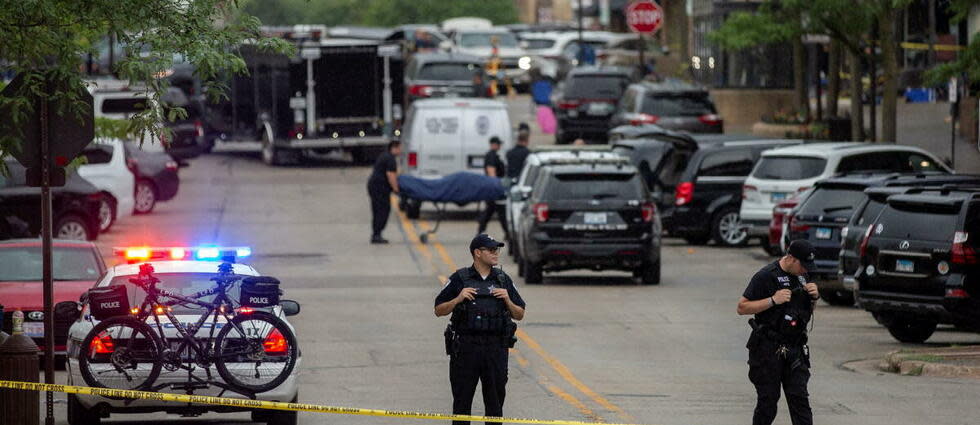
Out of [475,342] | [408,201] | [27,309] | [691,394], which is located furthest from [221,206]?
[475,342]

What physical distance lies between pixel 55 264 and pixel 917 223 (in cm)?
892

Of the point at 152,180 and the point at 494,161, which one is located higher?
the point at 494,161

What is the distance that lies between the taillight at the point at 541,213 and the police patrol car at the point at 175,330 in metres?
11.3

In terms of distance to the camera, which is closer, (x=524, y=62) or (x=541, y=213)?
(x=541, y=213)

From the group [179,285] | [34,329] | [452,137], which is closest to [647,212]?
[34,329]

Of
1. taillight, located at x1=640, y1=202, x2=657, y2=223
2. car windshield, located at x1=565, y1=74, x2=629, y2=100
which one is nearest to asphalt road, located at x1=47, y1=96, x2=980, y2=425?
taillight, located at x1=640, y1=202, x2=657, y2=223

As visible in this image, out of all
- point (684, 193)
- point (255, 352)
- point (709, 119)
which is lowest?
point (255, 352)

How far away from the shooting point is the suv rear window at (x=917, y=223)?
63.2 ft

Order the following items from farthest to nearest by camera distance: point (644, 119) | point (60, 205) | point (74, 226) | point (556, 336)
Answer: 1. point (644, 119)
2. point (74, 226)
3. point (60, 205)
4. point (556, 336)

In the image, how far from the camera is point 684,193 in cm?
3183

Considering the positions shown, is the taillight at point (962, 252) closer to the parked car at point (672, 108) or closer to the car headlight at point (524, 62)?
the parked car at point (672, 108)

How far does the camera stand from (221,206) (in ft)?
130

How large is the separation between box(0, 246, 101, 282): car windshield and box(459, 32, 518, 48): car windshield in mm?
48618

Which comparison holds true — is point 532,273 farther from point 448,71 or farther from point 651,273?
point 448,71
